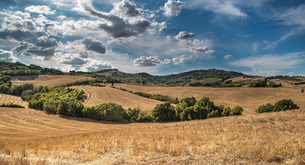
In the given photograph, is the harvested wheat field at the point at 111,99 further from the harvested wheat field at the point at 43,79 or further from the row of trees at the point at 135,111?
the harvested wheat field at the point at 43,79

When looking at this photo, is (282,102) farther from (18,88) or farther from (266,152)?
(18,88)

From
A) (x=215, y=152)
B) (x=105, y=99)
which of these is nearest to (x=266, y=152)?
(x=215, y=152)

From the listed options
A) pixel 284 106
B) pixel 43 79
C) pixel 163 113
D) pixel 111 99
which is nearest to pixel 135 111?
pixel 163 113

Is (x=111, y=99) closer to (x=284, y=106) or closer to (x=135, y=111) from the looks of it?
(x=135, y=111)

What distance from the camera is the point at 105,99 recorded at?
8106 centimetres

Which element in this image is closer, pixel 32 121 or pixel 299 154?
pixel 299 154

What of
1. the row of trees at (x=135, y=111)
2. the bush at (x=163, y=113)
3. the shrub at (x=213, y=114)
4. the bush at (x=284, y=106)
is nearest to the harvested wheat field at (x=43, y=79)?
the row of trees at (x=135, y=111)

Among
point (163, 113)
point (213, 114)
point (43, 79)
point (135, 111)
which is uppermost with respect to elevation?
point (43, 79)

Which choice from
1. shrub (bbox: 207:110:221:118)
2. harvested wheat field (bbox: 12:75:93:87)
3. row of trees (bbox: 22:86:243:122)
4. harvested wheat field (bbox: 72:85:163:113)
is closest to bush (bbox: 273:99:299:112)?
row of trees (bbox: 22:86:243:122)

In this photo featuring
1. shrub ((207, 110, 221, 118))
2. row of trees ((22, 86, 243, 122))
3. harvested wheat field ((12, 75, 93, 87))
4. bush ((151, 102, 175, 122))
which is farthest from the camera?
harvested wheat field ((12, 75, 93, 87))

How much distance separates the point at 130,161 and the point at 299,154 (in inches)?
315

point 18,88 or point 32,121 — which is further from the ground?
point 18,88

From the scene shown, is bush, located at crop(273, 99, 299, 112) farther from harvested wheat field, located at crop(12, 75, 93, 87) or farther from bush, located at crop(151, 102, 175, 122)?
harvested wheat field, located at crop(12, 75, 93, 87)

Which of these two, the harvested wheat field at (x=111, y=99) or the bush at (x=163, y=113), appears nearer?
the bush at (x=163, y=113)
